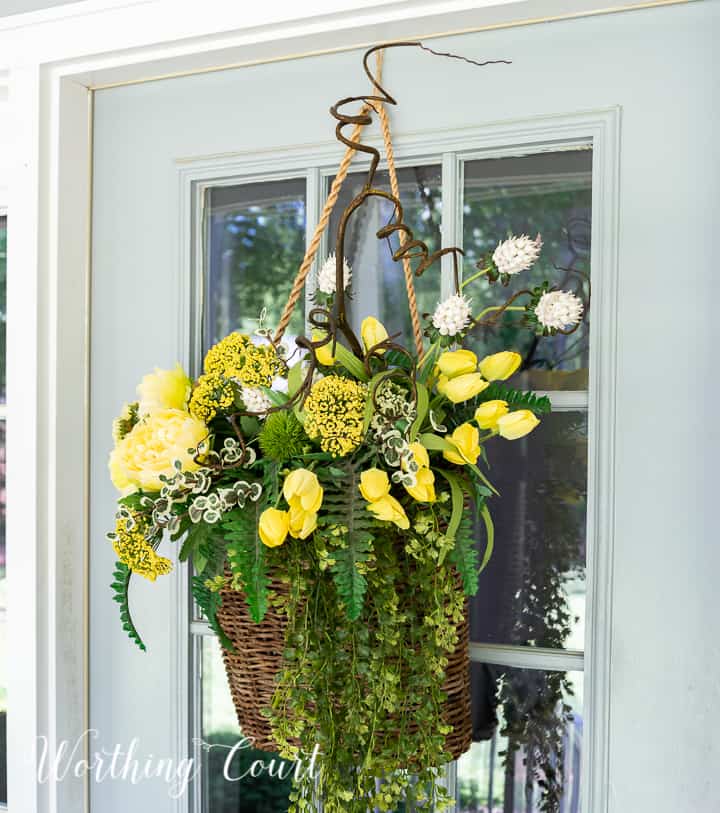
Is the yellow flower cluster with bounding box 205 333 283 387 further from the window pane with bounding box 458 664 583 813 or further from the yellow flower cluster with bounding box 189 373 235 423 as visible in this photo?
the window pane with bounding box 458 664 583 813

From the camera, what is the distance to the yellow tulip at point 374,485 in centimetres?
71

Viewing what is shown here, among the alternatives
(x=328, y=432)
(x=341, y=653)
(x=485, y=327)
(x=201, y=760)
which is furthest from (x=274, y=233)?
(x=201, y=760)

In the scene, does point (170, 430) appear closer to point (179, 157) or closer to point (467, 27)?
point (179, 157)

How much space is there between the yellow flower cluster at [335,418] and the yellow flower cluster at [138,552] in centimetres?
21

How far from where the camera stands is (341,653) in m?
0.75

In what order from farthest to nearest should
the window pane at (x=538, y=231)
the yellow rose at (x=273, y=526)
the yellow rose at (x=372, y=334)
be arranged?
the window pane at (x=538, y=231) < the yellow rose at (x=372, y=334) < the yellow rose at (x=273, y=526)

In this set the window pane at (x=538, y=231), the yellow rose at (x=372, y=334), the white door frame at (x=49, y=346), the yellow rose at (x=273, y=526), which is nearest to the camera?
the yellow rose at (x=273, y=526)

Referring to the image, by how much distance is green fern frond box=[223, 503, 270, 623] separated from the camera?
2.37 ft

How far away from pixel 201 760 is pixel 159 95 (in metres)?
0.95

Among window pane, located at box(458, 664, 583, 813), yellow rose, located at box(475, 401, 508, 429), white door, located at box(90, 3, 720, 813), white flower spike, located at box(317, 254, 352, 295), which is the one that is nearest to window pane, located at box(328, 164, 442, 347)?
white door, located at box(90, 3, 720, 813)

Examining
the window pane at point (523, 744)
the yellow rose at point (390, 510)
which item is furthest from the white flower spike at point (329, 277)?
the window pane at point (523, 744)

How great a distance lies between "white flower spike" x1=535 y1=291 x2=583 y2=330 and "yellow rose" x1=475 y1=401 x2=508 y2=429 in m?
0.10

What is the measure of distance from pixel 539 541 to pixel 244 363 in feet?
1.45

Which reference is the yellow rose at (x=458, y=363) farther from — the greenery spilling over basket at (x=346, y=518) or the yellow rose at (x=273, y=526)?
the yellow rose at (x=273, y=526)
